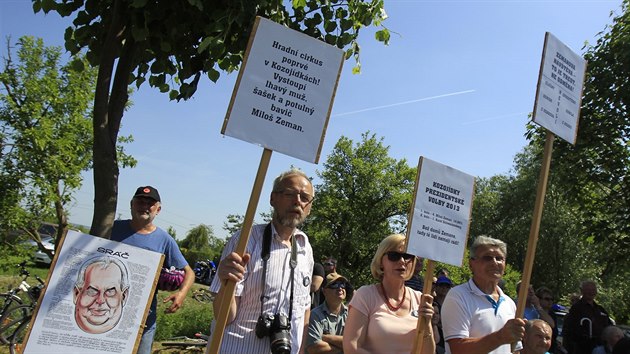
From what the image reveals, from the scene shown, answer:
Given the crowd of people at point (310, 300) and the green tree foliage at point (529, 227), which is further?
the green tree foliage at point (529, 227)

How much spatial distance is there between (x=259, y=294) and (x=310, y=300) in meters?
0.52

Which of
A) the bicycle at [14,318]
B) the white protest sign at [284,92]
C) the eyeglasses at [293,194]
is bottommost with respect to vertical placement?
the bicycle at [14,318]

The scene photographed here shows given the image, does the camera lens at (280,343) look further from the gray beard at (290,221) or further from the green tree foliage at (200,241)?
the green tree foliage at (200,241)

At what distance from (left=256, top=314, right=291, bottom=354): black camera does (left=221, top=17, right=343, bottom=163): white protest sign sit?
87cm

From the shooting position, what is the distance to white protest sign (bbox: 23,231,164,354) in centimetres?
305

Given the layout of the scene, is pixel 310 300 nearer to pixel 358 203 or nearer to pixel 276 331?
pixel 276 331

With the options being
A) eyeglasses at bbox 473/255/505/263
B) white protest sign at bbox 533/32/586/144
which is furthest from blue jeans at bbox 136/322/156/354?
white protest sign at bbox 533/32/586/144

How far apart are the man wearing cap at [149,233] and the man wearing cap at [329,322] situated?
1.21 meters

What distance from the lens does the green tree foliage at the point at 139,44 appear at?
144 inches

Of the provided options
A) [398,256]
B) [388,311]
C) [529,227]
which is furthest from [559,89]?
[529,227]

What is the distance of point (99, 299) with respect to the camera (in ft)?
10.5

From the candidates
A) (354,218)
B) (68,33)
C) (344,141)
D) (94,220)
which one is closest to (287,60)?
(94,220)

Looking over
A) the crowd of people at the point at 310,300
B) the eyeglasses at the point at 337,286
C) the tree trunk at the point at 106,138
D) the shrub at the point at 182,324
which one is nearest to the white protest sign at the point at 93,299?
the tree trunk at the point at 106,138

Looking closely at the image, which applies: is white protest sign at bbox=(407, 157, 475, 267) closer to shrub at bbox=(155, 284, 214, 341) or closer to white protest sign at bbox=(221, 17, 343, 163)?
white protest sign at bbox=(221, 17, 343, 163)
